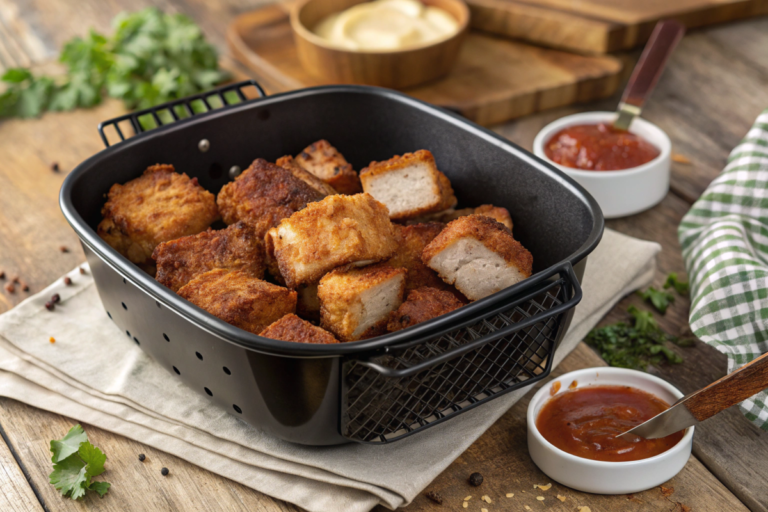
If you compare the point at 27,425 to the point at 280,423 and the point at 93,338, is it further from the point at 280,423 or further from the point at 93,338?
the point at 280,423

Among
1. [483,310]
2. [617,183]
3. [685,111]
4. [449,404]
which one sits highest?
[483,310]

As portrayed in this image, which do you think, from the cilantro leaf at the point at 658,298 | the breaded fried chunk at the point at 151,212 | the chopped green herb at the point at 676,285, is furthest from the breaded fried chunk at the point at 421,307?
the chopped green herb at the point at 676,285

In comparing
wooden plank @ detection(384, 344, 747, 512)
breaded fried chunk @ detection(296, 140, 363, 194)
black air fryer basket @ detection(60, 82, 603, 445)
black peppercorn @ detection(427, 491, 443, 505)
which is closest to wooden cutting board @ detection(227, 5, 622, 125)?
black air fryer basket @ detection(60, 82, 603, 445)

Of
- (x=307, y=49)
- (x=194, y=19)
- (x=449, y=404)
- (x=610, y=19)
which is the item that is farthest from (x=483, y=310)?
(x=194, y=19)

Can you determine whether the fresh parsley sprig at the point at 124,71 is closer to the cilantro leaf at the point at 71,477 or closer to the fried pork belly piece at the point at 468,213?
the fried pork belly piece at the point at 468,213

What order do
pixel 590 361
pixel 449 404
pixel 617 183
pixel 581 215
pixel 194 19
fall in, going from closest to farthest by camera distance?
pixel 449 404 < pixel 581 215 < pixel 590 361 < pixel 617 183 < pixel 194 19

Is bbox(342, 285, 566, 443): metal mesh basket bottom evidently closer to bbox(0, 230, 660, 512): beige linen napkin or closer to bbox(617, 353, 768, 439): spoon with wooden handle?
bbox(0, 230, 660, 512): beige linen napkin
